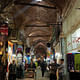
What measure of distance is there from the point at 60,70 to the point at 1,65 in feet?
12.7

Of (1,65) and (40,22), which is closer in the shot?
(1,65)

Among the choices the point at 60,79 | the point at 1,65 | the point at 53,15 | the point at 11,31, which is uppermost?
the point at 53,15

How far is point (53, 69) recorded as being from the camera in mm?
9344

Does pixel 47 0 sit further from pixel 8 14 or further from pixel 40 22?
pixel 40 22

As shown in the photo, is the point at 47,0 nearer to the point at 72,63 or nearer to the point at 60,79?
the point at 60,79

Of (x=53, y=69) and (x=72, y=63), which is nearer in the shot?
(x=72, y=63)

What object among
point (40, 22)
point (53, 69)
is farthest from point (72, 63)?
point (40, 22)

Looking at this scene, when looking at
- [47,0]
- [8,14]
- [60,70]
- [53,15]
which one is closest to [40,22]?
[53,15]

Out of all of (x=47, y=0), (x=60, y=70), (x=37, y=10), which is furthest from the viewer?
(x=37, y=10)

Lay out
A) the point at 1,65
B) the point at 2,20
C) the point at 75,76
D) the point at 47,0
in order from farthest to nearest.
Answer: the point at 47,0 < the point at 2,20 < the point at 1,65 < the point at 75,76

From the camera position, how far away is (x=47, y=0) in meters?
12.2

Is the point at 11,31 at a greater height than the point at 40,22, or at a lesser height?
lesser

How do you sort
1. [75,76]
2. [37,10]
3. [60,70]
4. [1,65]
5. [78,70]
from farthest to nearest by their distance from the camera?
[37,10], [1,65], [60,70], [75,76], [78,70]

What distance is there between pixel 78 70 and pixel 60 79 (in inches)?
116
